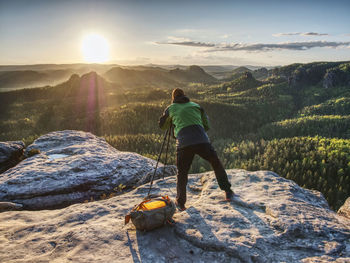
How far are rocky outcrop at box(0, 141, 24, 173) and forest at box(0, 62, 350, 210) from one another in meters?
6.23

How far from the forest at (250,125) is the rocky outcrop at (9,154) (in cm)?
623

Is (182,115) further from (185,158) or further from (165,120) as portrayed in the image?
(185,158)

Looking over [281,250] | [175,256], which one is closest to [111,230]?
[175,256]

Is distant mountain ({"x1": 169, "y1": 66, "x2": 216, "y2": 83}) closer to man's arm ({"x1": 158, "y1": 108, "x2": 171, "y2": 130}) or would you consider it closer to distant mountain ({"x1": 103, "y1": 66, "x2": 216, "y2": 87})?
distant mountain ({"x1": 103, "y1": 66, "x2": 216, "y2": 87})

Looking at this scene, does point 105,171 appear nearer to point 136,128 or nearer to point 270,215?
point 270,215

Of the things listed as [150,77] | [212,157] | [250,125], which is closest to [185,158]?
[212,157]

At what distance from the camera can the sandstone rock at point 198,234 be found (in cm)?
369

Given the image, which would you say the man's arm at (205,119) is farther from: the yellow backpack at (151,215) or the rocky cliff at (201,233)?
the yellow backpack at (151,215)

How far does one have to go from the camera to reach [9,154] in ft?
30.8

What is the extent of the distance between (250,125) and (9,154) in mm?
22836

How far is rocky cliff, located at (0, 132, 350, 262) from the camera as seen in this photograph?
3697mm

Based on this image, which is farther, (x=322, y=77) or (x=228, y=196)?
(x=322, y=77)

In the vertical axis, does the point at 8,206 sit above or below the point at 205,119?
below

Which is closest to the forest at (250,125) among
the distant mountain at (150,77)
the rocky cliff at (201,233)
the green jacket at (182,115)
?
the rocky cliff at (201,233)
